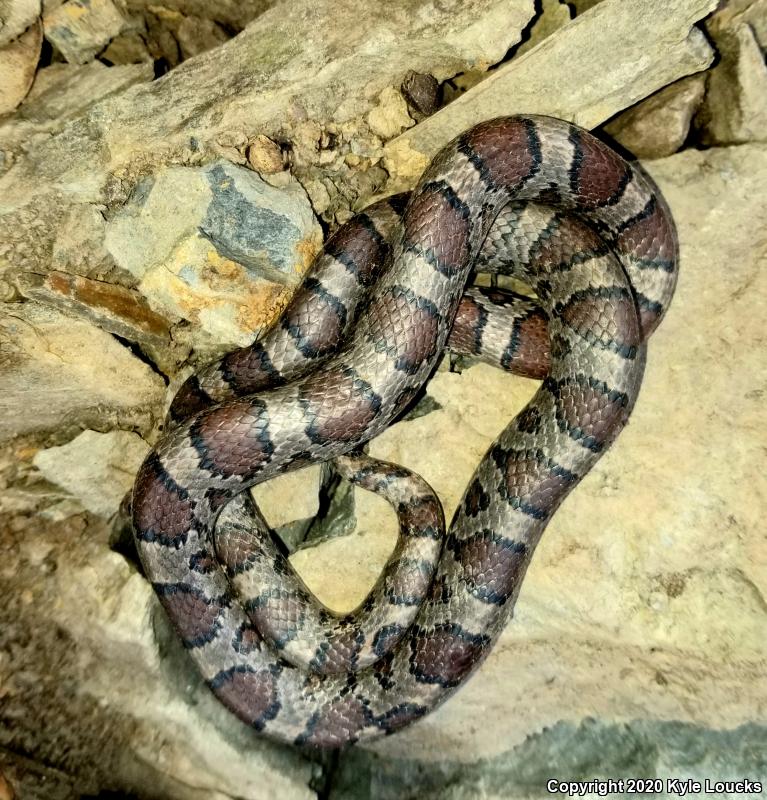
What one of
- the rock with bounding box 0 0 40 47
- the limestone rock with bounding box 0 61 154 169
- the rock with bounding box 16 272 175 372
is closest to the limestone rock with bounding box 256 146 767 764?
the rock with bounding box 16 272 175 372

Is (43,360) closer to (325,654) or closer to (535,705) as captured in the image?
(325,654)

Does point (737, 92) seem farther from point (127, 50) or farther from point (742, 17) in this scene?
point (127, 50)

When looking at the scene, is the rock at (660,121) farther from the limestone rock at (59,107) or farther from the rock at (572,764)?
the rock at (572,764)

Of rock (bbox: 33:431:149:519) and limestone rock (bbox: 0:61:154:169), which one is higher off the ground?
limestone rock (bbox: 0:61:154:169)

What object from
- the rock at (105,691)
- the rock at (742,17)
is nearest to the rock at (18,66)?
the rock at (105,691)

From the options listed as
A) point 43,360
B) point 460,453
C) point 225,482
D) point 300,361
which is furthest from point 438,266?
point 43,360

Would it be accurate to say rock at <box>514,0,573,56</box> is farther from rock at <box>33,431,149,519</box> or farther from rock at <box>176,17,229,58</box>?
rock at <box>33,431,149,519</box>

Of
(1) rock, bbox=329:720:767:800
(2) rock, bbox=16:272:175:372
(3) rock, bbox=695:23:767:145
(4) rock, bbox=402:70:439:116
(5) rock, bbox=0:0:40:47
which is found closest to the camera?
(1) rock, bbox=329:720:767:800
